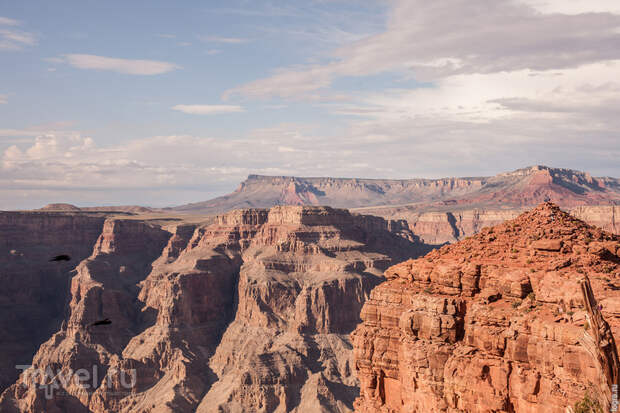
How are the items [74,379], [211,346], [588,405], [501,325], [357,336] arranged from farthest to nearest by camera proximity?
1. [211,346]
2. [74,379]
3. [357,336]
4. [501,325]
5. [588,405]

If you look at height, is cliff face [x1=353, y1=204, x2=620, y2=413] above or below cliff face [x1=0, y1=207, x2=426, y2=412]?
above

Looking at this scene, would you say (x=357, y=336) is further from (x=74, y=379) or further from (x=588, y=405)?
(x=74, y=379)

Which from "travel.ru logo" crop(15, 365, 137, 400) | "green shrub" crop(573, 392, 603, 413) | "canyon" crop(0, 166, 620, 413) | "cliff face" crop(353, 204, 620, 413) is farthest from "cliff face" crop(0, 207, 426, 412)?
"green shrub" crop(573, 392, 603, 413)

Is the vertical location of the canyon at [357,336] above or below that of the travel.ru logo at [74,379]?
above

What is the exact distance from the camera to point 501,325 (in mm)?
35219

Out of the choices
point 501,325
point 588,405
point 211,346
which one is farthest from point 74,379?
point 588,405

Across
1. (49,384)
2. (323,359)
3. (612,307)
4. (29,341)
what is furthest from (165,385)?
(612,307)

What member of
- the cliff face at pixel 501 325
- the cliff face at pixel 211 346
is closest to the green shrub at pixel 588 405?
the cliff face at pixel 501 325

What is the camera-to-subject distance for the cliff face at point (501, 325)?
30.8 meters

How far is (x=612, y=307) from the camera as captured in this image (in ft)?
101

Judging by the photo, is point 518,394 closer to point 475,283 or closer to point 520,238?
point 475,283

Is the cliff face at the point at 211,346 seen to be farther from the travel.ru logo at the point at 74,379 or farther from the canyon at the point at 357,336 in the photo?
the canyon at the point at 357,336

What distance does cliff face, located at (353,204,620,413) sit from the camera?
30.8m

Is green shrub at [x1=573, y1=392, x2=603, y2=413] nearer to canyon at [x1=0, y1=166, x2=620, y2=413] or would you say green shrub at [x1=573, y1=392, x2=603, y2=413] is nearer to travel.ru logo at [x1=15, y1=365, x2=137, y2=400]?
canyon at [x1=0, y1=166, x2=620, y2=413]
